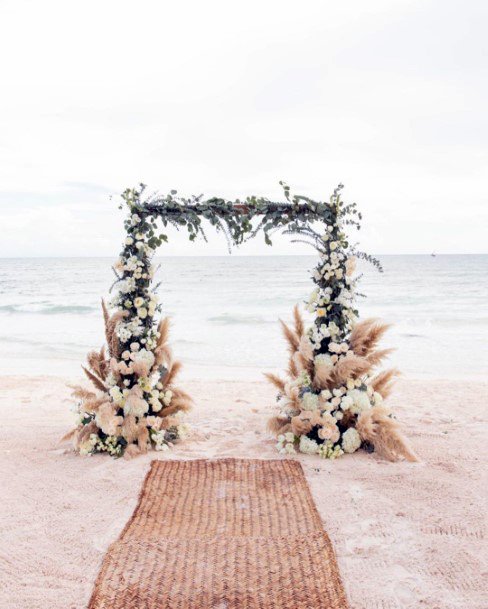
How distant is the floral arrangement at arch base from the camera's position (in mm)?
5602

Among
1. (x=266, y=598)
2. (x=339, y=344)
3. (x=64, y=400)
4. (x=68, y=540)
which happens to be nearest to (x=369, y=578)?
(x=266, y=598)

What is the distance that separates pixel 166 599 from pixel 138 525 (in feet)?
3.33

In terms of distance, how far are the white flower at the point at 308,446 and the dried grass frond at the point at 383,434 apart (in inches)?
18.3

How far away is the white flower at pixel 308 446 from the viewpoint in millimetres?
5672

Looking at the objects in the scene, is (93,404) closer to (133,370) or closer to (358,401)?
Answer: (133,370)

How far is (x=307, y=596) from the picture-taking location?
3.22 m

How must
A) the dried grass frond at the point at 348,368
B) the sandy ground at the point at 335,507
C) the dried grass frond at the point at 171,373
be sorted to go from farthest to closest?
1. the dried grass frond at the point at 171,373
2. the dried grass frond at the point at 348,368
3. the sandy ground at the point at 335,507

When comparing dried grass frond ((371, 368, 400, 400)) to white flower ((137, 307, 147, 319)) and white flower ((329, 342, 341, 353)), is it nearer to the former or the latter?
white flower ((329, 342, 341, 353))

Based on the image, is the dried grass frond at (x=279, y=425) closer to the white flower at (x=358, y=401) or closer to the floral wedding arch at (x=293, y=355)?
the floral wedding arch at (x=293, y=355)

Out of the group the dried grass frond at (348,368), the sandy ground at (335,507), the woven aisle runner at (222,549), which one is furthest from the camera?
the dried grass frond at (348,368)

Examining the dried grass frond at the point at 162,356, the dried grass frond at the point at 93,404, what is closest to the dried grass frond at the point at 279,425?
the dried grass frond at the point at 162,356

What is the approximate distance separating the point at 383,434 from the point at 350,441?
1.09 feet

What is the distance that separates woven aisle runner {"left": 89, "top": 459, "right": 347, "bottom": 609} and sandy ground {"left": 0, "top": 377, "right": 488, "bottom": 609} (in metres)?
0.13

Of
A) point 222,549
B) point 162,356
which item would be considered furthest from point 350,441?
point 222,549
